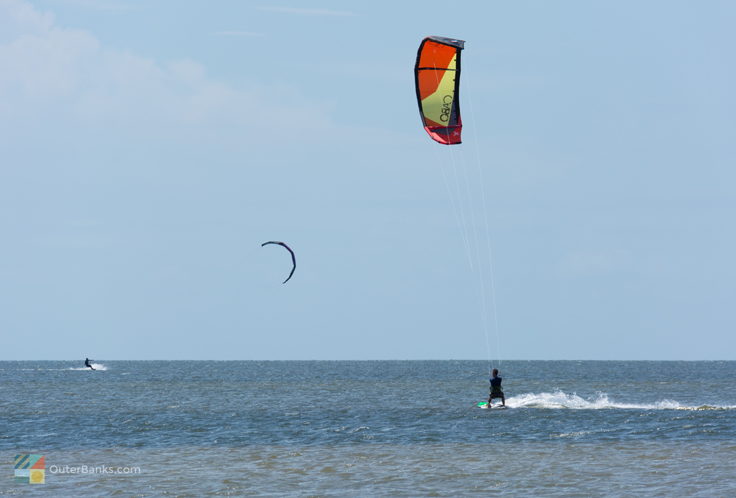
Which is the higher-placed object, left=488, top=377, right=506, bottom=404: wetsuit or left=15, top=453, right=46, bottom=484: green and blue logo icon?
left=488, top=377, right=506, bottom=404: wetsuit

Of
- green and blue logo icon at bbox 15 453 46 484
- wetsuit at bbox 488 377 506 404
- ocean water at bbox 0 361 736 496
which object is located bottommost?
green and blue logo icon at bbox 15 453 46 484

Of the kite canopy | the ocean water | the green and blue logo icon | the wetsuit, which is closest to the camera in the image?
the ocean water

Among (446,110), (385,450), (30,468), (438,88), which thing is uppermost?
(438,88)

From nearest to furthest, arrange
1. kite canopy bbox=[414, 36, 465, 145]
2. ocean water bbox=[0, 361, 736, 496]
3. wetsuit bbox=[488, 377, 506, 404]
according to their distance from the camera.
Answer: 1. ocean water bbox=[0, 361, 736, 496]
2. kite canopy bbox=[414, 36, 465, 145]
3. wetsuit bbox=[488, 377, 506, 404]

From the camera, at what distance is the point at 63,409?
49.6m

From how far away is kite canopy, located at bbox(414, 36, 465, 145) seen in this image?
29891 millimetres

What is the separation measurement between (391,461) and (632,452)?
6706mm

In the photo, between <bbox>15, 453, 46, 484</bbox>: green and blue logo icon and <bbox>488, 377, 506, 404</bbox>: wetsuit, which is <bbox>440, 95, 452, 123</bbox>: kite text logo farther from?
<bbox>15, 453, 46, 484</bbox>: green and blue logo icon

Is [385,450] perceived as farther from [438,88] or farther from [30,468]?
[438,88]

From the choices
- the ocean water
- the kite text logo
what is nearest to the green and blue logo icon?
the ocean water

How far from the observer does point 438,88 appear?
98.9 feet

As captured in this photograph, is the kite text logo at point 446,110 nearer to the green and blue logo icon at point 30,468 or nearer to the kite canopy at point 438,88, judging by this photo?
the kite canopy at point 438,88

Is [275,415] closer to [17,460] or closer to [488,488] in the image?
[17,460]

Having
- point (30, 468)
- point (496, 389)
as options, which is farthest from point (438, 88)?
point (30, 468)
